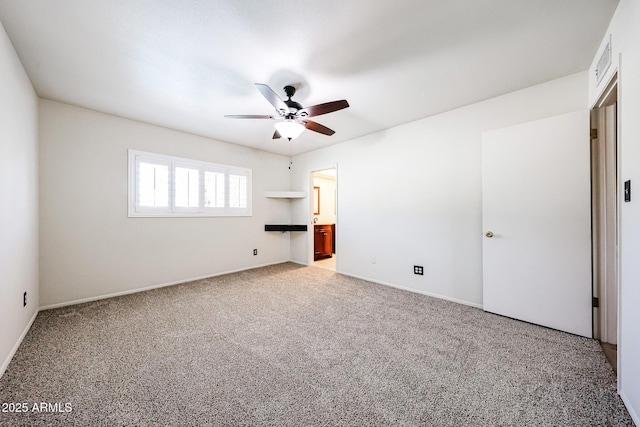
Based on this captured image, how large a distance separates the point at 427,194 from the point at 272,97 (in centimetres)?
238

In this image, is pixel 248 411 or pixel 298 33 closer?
pixel 248 411

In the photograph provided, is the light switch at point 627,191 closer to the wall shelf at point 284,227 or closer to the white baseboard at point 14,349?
the white baseboard at point 14,349

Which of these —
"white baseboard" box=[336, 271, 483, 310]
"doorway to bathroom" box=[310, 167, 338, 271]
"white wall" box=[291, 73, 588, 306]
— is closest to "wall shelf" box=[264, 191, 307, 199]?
"doorway to bathroom" box=[310, 167, 338, 271]

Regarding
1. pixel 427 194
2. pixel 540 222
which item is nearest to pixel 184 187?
pixel 427 194

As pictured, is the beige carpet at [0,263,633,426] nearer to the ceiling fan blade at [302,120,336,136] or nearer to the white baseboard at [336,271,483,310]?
the white baseboard at [336,271,483,310]

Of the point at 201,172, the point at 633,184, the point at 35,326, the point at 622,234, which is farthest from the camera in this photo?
the point at 201,172

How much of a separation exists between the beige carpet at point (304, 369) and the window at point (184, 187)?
1530 millimetres

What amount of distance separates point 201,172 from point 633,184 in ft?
15.6

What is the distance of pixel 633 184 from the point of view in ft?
4.37

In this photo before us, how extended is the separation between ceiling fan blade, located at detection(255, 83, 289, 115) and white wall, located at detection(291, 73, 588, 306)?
196cm

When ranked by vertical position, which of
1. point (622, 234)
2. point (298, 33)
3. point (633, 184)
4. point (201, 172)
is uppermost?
point (298, 33)

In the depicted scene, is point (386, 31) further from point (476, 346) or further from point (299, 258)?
point (299, 258)

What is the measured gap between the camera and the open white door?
2186 mm

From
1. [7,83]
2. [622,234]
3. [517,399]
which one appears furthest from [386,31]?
[7,83]
